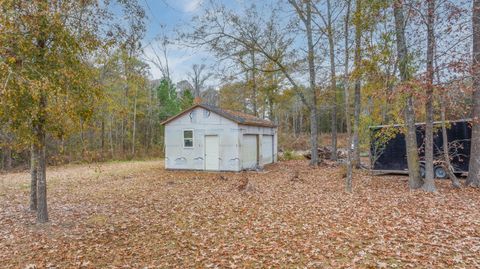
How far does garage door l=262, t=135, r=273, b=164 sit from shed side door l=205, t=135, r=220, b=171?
4.16 metres

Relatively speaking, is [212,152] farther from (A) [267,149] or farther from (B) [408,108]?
(B) [408,108]

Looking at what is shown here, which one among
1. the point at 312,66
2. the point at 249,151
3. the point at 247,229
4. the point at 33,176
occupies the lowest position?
the point at 247,229

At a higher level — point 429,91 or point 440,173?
point 429,91

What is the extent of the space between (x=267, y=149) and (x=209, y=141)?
5.37 metres

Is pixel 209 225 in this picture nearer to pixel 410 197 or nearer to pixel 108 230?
pixel 108 230

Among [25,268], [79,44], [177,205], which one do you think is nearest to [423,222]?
[177,205]

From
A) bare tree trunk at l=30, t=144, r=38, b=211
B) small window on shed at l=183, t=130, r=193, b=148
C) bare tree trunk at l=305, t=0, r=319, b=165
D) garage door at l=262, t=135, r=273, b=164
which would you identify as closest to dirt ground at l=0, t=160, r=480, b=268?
bare tree trunk at l=30, t=144, r=38, b=211

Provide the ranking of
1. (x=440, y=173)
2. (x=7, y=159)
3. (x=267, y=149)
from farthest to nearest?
1. (x=267, y=149)
2. (x=7, y=159)
3. (x=440, y=173)

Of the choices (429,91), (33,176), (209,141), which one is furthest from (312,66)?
(33,176)

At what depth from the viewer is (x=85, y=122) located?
6.31m

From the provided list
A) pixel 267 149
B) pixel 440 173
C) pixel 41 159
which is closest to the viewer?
pixel 41 159

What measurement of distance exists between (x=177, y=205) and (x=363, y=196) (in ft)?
17.7

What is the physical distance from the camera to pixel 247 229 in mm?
6102

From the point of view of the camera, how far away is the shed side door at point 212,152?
15.5 metres
